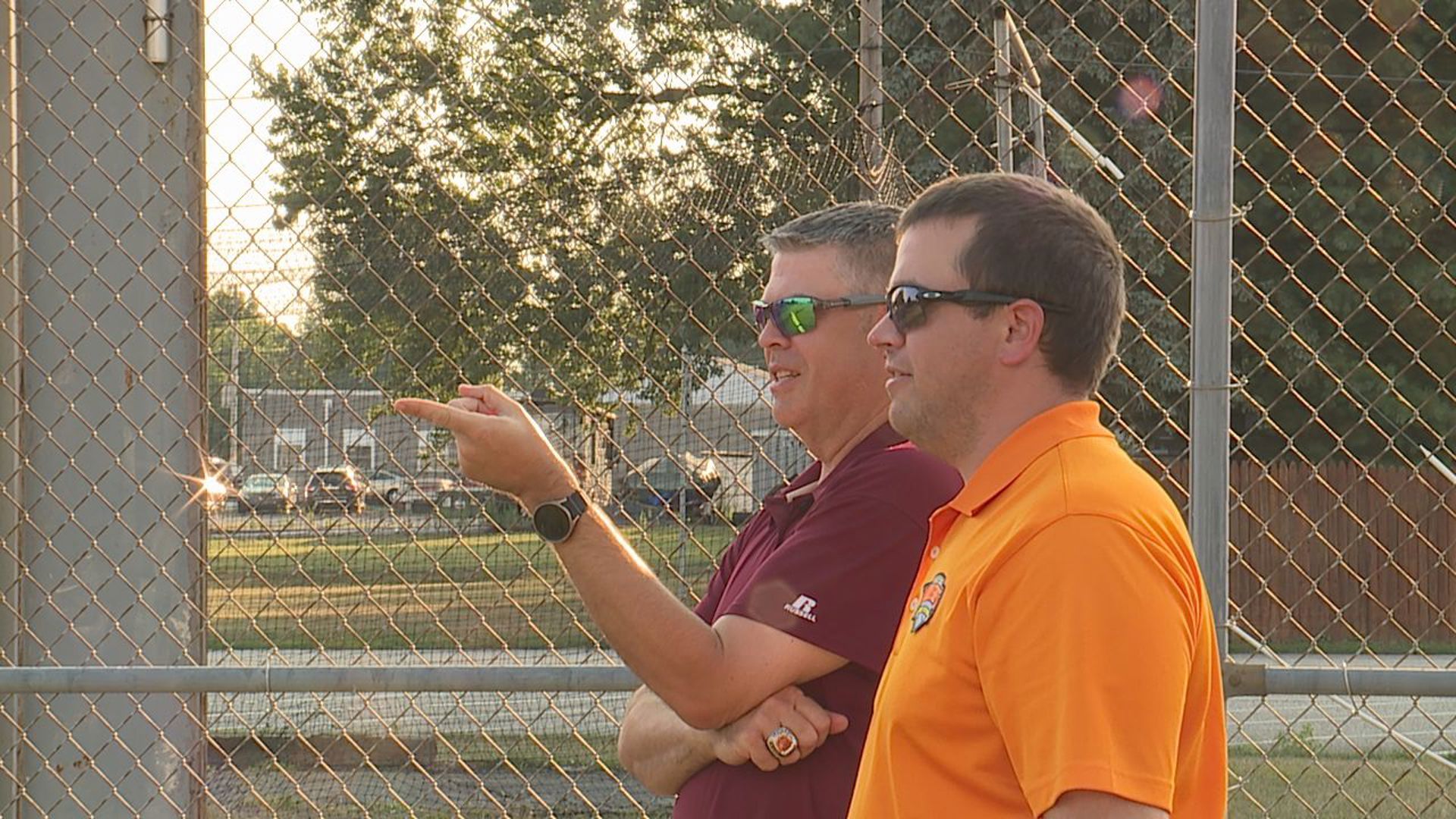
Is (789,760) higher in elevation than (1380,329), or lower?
lower

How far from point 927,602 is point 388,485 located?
4779 mm

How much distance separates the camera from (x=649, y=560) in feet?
23.9

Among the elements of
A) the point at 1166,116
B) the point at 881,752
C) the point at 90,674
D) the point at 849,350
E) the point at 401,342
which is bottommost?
the point at 401,342

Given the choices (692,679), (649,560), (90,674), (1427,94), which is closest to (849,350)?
(692,679)

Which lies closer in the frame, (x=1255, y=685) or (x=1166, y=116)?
(x=1255, y=685)

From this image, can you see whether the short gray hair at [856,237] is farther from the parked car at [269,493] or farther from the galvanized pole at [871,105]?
the parked car at [269,493]

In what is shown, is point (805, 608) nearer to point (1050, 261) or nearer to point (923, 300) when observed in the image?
point (923, 300)

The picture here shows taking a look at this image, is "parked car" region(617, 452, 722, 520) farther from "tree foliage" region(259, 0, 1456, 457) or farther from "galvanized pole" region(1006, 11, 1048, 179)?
"galvanized pole" region(1006, 11, 1048, 179)

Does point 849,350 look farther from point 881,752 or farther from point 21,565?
point 21,565

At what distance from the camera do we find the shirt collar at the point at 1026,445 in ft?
6.26

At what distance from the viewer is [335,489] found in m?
5.68

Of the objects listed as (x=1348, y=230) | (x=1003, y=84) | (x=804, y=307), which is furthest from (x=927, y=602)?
(x=1348, y=230)

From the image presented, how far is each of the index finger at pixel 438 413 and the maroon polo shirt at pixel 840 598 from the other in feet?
1.67

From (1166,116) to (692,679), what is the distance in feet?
63.3
